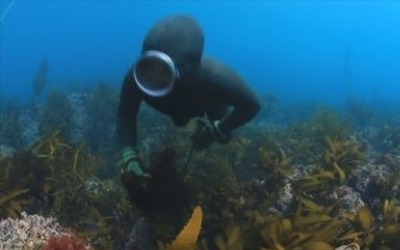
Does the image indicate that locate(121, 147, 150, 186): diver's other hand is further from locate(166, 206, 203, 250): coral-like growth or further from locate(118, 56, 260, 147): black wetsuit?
locate(166, 206, 203, 250): coral-like growth

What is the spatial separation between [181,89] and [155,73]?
276 mm

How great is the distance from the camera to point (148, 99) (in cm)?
461

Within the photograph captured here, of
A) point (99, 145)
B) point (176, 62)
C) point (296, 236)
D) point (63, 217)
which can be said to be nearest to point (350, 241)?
point (296, 236)

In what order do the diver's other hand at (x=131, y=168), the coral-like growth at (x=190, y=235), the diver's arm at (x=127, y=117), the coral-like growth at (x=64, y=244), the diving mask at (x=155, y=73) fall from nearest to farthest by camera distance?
the coral-like growth at (x=190, y=235) < the coral-like growth at (x=64, y=244) < the diving mask at (x=155, y=73) < the diver's other hand at (x=131, y=168) < the diver's arm at (x=127, y=117)

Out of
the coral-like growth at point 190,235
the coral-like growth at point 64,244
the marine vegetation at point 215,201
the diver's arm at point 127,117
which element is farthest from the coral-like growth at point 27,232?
the coral-like growth at point 190,235

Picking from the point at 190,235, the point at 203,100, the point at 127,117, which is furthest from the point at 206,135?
the point at 190,235

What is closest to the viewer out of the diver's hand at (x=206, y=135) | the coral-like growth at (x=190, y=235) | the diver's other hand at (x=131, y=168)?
the coral-like growth at (x=190, y=235)

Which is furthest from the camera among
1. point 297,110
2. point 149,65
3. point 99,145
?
point 297,110

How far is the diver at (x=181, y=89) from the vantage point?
429cm

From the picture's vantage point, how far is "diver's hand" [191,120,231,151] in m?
5.09

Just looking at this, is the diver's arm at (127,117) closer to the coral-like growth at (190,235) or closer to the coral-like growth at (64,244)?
the coral-like growth at (64,244)

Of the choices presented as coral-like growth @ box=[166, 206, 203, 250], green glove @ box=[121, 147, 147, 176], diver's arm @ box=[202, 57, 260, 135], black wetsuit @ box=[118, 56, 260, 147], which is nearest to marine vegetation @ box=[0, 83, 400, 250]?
coral-like growth @ box=[166, 206, 203, 250]

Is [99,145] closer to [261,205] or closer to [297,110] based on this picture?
[261,205]

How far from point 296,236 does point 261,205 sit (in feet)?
3.47
